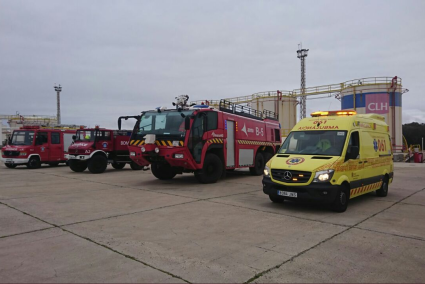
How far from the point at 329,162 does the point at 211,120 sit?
541cm

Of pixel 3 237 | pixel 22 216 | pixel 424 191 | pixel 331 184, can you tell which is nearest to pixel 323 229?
pixel 331 184

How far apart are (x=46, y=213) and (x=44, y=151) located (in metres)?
13.7

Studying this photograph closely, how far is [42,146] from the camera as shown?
61.9 feet

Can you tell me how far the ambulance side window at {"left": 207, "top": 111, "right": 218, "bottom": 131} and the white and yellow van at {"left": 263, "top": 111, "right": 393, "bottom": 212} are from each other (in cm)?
372

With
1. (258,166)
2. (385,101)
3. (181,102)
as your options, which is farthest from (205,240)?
(385,101)

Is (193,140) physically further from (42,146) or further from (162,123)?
(42,146)

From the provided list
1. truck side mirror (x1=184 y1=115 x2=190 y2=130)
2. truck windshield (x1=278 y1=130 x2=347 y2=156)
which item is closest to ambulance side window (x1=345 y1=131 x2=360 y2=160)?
truck windshield (x1=278 y1=130 x2=347 y2=156)

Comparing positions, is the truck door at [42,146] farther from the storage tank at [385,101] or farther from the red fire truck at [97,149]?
the storage tank at [385,101]

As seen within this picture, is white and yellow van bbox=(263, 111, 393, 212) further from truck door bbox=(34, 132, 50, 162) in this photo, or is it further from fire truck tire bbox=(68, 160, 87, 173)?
truck door bbox=(34, 132, 50, 162)

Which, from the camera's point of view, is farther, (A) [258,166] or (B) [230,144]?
(A) [258,166]

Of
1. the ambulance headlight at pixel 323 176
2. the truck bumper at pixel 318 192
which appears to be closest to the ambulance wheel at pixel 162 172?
the truck bumper at pixel 318 192

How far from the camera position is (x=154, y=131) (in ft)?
36.6

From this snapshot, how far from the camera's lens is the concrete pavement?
388 cm

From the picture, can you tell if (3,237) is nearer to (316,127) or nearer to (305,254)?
(305,254)
